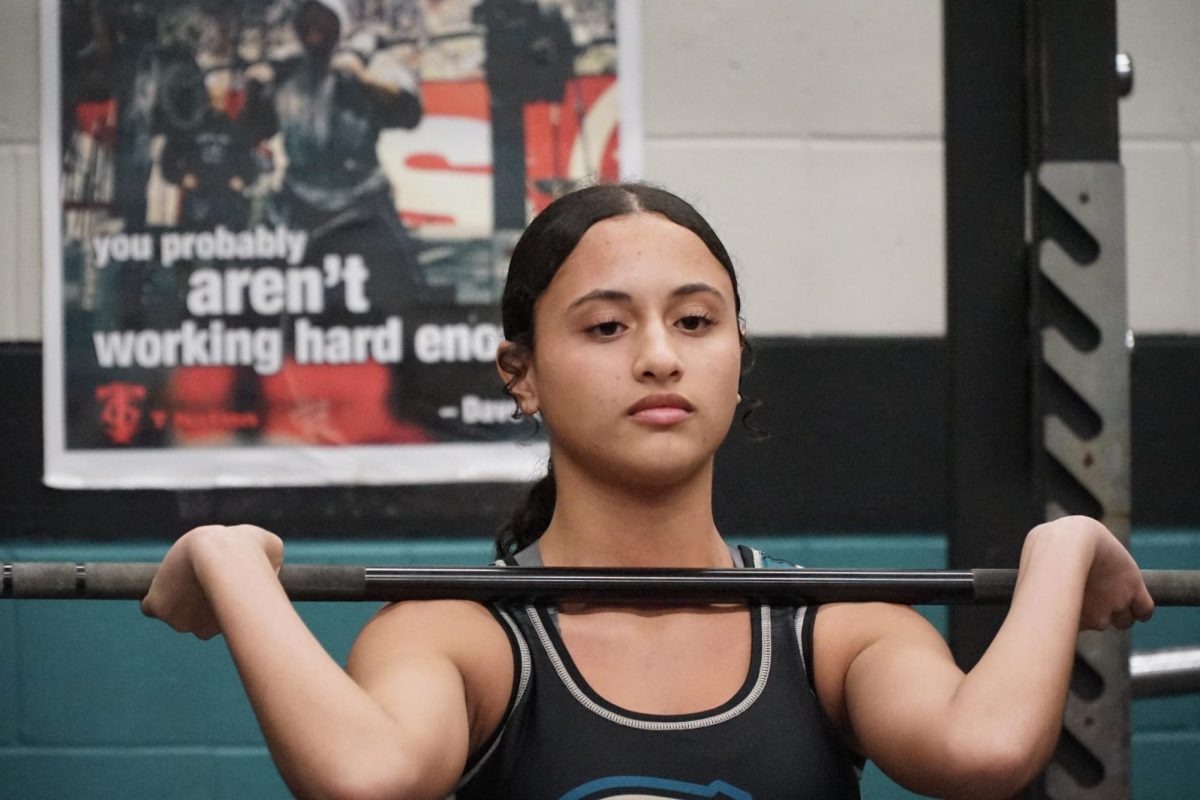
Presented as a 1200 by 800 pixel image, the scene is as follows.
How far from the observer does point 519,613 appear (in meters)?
0.96

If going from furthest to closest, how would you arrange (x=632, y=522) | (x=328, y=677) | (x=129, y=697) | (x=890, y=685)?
(x=129, y=697), (x=632, y=522), (x=890, y=685), (x=328, y=677)

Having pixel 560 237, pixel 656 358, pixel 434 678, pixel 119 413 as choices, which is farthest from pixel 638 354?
pixel 119 413

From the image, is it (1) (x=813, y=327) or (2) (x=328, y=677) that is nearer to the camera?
(2) (x=328, y=677)

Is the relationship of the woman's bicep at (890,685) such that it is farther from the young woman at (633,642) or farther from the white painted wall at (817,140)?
the white painted wall at (817,140)

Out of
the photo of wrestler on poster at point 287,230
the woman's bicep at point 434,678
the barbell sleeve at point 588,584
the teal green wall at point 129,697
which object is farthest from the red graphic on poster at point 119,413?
the woman's bicep at point 434,678

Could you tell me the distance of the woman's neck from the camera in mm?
996

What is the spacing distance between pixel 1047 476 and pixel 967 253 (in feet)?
0.72

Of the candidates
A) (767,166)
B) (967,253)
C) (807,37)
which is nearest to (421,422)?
(767,166)

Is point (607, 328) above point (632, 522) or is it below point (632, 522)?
above

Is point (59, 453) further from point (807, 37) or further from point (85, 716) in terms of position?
point (807, 37)

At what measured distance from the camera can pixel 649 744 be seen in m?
0.89

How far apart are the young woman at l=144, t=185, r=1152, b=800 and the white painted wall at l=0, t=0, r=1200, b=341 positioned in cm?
92

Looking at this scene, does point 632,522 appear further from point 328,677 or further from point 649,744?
point 328,677

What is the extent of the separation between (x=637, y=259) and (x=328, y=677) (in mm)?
379
